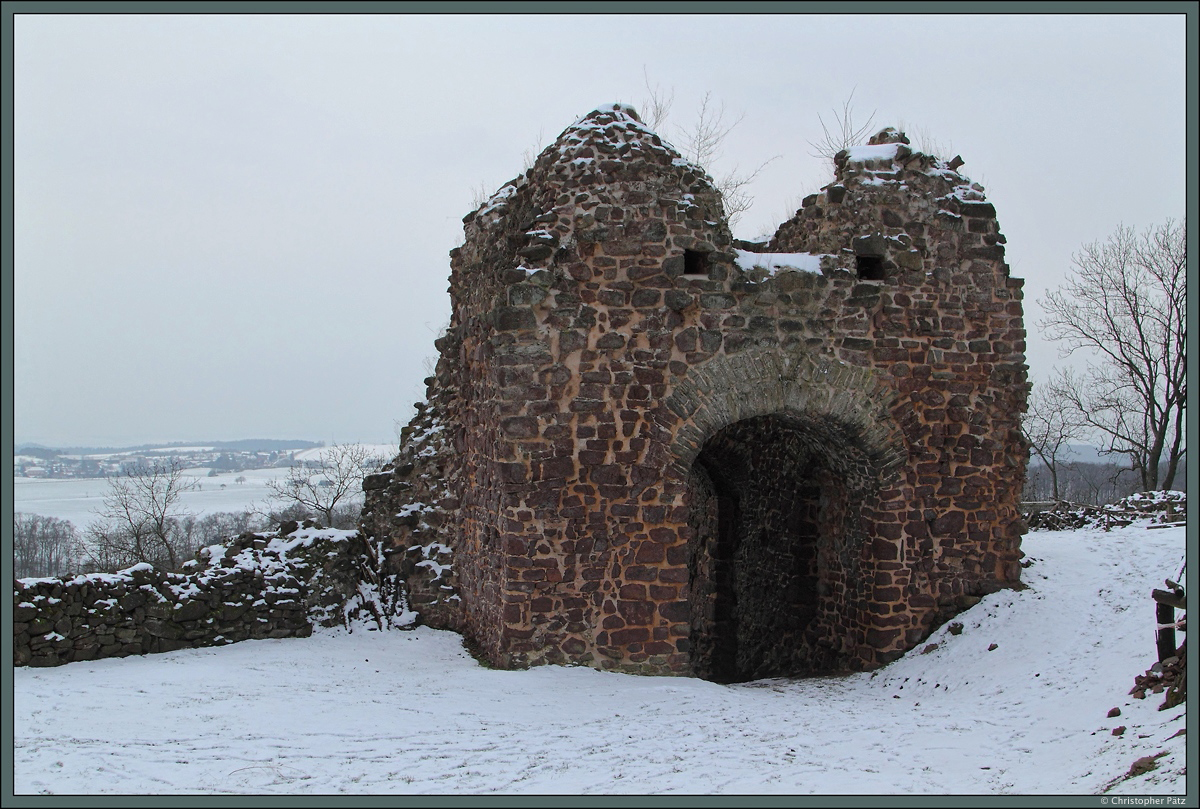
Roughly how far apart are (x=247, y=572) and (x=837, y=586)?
23.0ft

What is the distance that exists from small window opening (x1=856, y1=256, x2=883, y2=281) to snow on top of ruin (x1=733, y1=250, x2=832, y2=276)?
63 cm

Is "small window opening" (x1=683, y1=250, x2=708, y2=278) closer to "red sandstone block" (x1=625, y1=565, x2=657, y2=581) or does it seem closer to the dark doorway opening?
the dark doorway opening

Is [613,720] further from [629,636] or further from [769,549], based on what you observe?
[769,549]

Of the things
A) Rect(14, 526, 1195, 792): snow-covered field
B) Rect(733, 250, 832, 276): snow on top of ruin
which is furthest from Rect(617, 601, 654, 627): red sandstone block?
Rect(733, 250, 832, 276): snow on top of ruin

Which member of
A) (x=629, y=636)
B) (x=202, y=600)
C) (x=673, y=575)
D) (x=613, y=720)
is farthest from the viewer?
(x=202, y=600)

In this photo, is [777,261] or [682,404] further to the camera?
[777,261]

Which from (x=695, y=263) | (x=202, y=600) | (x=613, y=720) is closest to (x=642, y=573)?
(x=613, y=720)

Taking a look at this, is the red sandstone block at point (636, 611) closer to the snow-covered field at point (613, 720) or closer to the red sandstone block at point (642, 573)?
the red sandstone block at point (642, 573)

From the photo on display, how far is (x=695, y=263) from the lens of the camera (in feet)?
28.9

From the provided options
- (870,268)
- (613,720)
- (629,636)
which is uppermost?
(870,268)

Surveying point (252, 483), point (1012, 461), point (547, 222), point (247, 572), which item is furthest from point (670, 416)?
point (252, 483)

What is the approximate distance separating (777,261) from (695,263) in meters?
0.94

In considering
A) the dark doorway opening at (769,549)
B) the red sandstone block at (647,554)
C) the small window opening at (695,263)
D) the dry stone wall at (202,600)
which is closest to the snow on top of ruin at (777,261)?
the small window opening at (695,263)

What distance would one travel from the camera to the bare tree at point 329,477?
32594 millimetres
